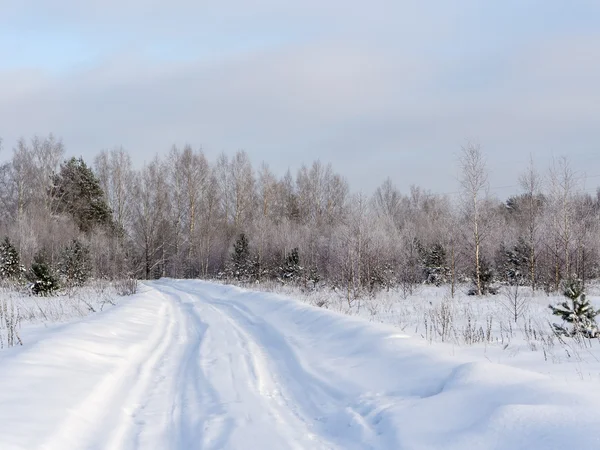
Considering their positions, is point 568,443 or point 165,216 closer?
point 568,443

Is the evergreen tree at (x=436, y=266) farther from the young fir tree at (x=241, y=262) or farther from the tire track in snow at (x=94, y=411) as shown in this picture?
the tire track in snow at (x=94, y=411)

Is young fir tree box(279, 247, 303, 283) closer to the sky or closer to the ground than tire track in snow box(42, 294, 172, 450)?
closer to the ground

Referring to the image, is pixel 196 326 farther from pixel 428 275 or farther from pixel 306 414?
pixel 428 275

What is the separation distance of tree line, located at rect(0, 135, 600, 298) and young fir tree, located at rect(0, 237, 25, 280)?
23.8 inches

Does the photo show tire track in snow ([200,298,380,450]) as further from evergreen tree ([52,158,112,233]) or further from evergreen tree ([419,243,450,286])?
evergreen tree ([52,158,112,233])

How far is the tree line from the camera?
2700 cm

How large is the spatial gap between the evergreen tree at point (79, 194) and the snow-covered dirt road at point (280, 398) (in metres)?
44.7

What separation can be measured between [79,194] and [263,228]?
21.0 m

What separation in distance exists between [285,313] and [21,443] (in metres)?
9.60

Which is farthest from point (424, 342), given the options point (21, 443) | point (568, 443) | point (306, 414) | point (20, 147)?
point (20, 147)

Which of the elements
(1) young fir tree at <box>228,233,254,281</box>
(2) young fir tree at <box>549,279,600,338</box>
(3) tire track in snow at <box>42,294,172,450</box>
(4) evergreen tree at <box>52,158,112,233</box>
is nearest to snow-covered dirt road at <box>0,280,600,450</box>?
(3) tire track in snow at <box>42,294,172,450</box>

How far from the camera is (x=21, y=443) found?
368cm

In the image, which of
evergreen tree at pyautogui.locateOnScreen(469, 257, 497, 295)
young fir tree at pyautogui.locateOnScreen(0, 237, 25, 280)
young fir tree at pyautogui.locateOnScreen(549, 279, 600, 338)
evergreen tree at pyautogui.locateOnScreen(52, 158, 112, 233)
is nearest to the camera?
young fir tree at pyautogui.locateOnScreen(549, 279, 600, 338)

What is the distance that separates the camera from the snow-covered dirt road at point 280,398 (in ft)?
12.3
